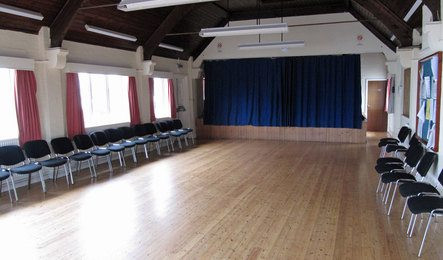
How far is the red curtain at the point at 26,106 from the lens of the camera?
5727 mm

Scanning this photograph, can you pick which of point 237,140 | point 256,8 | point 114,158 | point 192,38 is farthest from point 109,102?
point 256,8

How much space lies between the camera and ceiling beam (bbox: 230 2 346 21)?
9.62m

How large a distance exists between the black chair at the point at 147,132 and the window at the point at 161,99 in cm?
128

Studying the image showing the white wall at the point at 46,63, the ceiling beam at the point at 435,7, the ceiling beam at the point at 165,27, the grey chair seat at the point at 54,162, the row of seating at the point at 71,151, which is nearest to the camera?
the ceiling beam at the point at 435,7

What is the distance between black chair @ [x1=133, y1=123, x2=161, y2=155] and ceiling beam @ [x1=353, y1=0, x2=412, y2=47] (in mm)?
5331

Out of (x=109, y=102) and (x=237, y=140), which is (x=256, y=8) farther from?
(x=109, y=102)

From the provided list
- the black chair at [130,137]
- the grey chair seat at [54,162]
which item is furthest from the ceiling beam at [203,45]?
the grey chair seat at [54,162]

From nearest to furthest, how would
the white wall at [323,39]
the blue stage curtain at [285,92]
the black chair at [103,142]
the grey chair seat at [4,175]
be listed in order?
the grey chair seat at [4,175] → the black chair at [103,142] → the white wall at [323,39] → the blue stage curtain at [285,92]

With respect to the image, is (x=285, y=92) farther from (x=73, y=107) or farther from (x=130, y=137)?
(x=73, y=107)

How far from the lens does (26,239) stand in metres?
3.68

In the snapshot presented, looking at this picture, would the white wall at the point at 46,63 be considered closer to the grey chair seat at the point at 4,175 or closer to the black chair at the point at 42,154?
the black chair at the point at 42,154

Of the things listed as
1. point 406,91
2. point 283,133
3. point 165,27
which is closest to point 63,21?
point 165,27

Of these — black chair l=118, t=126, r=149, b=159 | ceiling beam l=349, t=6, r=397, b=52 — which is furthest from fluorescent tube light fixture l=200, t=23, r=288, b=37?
ceiling beam l=349, t=6, r=397, b=52

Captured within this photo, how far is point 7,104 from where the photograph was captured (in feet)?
19.0
